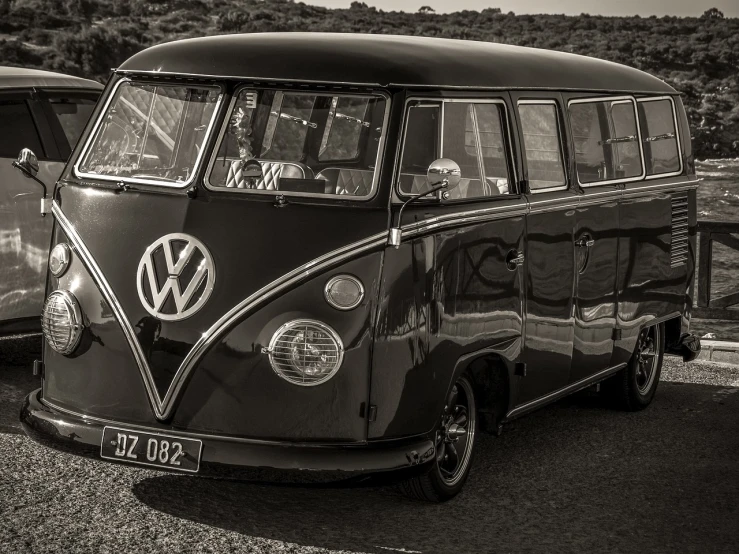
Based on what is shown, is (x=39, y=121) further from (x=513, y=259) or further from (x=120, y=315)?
(x=513, y=259)

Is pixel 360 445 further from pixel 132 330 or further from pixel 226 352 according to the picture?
pixel 132 330

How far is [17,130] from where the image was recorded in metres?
7.82

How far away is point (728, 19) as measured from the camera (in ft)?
186

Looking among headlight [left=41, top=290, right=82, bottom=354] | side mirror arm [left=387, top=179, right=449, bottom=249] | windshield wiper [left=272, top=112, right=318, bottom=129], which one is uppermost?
windshield wiper [left=272, top=112, right=318, bottom=129]

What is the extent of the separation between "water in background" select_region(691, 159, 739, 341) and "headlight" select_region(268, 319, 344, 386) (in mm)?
19361

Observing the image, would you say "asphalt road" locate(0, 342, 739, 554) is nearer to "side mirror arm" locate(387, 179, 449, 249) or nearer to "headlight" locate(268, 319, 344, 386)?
"headlight" locate(268, 319, 344, 386)

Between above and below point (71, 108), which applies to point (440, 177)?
above

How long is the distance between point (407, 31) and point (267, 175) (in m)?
48.7

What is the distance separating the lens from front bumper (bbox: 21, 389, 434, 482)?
16.1 ft

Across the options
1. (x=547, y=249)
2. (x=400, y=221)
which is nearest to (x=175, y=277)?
(x=400, y=221)

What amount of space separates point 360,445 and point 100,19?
44391 millimetres

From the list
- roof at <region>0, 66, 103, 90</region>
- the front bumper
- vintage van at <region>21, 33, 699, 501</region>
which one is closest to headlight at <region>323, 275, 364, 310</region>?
vintage van at <region>21, 33, 699, 501</region>

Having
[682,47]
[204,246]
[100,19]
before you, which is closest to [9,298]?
[204,246]

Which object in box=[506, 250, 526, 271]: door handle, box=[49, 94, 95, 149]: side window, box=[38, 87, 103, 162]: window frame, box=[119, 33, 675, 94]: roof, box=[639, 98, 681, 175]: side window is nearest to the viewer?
box=[119, 33, 675, 94]: roof
